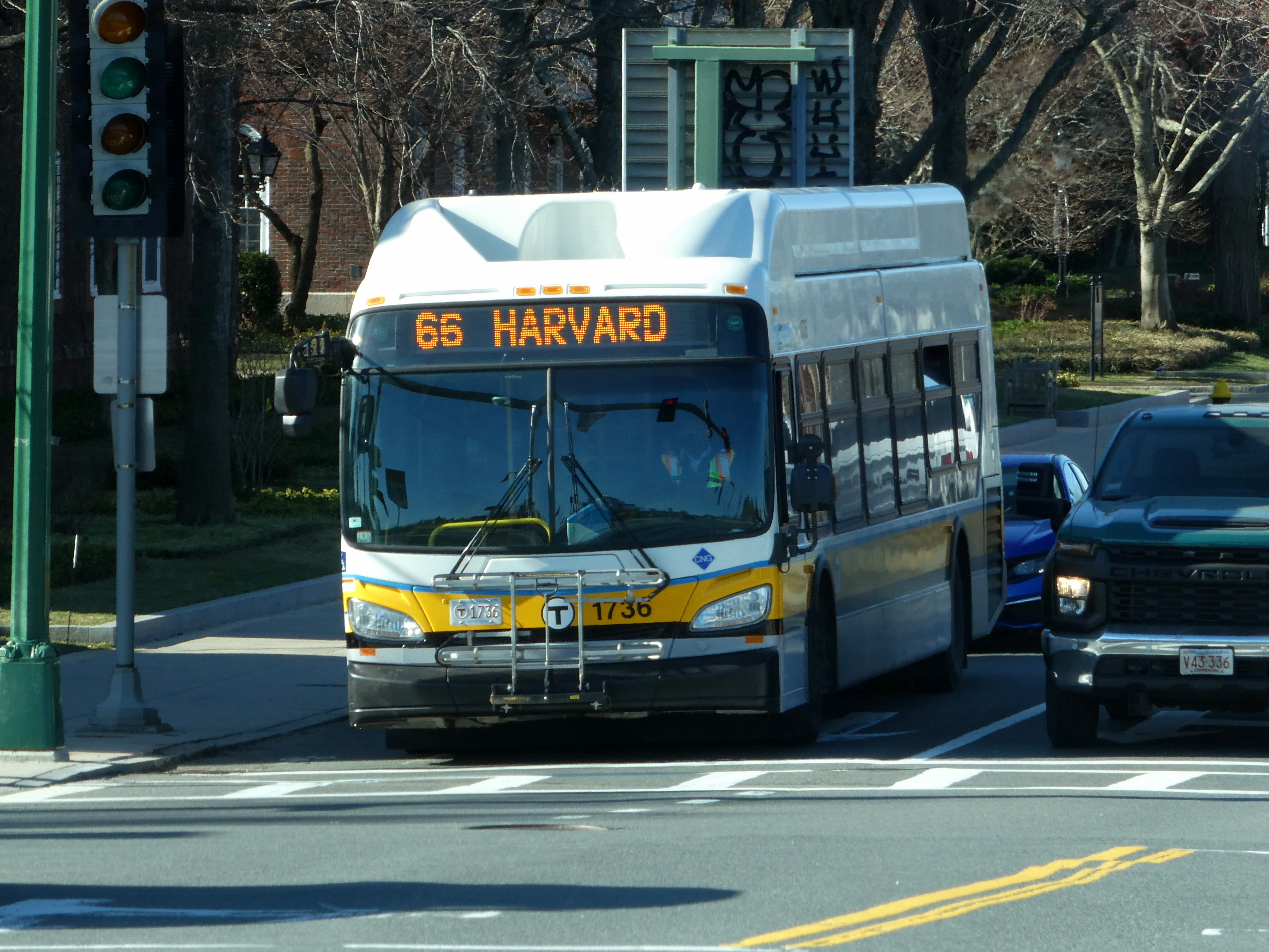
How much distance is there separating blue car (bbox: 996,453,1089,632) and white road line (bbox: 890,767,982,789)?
6.34 metres

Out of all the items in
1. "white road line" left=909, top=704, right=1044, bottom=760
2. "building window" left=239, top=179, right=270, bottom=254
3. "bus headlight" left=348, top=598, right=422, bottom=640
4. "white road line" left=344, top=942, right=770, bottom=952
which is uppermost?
"building window" left=239, top=179, right=270, bottom=254

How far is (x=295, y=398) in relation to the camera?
11172 millimetres

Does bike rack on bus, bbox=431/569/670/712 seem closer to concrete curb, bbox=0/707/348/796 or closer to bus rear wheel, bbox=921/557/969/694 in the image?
concrete curb, bbox=0/707/348/796

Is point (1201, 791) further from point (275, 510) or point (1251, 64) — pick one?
point (1251, 64)

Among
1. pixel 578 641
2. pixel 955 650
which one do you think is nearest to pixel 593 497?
pixel 578 641

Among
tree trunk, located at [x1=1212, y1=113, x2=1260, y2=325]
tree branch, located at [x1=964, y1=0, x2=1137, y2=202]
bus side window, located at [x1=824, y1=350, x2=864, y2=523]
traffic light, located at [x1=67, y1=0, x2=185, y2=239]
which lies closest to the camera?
traffic light, located at [x1=67, y1=0, x2=185, y2=239]

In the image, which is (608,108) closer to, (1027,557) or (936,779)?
(1027,557)

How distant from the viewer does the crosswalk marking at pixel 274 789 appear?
10648 mm

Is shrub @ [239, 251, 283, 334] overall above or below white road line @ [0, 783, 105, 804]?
above

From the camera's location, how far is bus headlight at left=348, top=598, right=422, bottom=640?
36.6ft

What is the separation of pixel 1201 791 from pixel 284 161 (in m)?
47.4

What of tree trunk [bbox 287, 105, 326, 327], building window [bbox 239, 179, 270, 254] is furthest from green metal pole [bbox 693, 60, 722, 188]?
building window [bbox 239, 179, 270, 254]

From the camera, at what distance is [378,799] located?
10.4 metres

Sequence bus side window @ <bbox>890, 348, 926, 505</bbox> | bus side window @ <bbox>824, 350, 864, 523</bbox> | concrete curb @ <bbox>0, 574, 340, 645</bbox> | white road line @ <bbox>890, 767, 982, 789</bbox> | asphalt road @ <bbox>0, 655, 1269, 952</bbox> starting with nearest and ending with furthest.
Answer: asphalt road @ <bbox>0, 655, 1269, 952</bbox> → white road line @ <bbox>890, 767, 982, 789</bbox> → bus side window @ <bbox>824, 350, 864, 523</bbox> → bus side window @ <bbox>890, 348, 926, 505</bbox> → concrete curb @ <bbox>0, 574, 340, 645</bbox>
